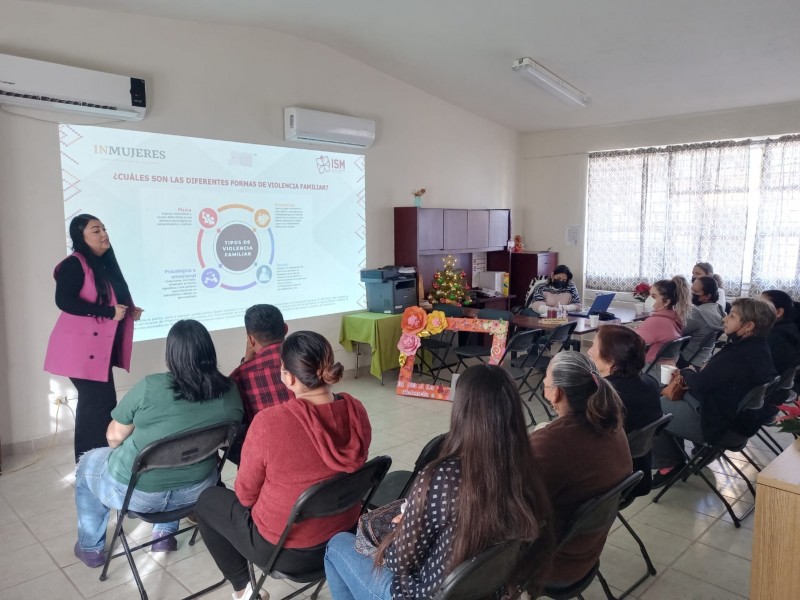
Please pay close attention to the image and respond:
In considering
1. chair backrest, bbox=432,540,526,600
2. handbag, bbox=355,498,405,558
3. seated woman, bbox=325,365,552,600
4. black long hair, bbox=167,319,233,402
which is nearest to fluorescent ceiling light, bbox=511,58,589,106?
black long hair, bbox=167,319,233,402

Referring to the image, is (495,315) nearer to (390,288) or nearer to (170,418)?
(390,288)

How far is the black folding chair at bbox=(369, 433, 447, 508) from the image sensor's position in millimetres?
2076

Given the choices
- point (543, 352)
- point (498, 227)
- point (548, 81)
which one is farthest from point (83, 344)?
point (498, 227)

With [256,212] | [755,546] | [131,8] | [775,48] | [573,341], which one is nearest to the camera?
[755,546]

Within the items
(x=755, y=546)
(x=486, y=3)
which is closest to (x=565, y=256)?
(x=486, y=3)

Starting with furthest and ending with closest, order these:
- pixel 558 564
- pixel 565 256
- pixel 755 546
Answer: pixel 565 256 < pixel 558 564 < pixel 755 546

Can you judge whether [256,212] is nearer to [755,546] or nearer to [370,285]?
[370,285]

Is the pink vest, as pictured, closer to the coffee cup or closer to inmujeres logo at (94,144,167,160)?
inmujeres logo at (94,144,167,160)

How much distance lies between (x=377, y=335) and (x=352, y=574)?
151 inches

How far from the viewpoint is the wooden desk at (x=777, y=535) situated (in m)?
1.65

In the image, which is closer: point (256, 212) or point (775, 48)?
point (775, 48)

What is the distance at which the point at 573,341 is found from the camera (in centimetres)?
571

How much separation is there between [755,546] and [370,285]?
14.7 feet

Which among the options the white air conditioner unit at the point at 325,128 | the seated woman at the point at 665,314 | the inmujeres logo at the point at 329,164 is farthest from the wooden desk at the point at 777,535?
the inmujeres logo at the point at 329,164
